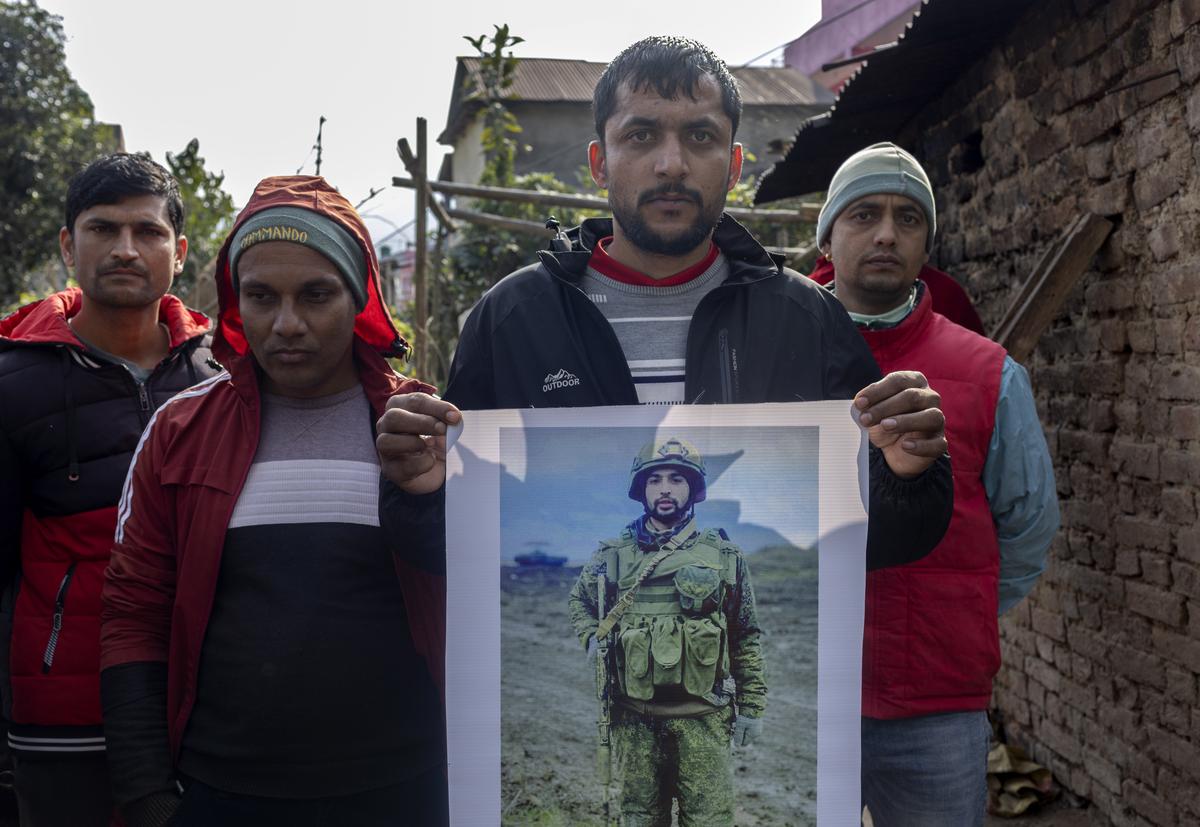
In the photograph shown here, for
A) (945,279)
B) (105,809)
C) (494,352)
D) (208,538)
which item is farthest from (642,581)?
(945,279)

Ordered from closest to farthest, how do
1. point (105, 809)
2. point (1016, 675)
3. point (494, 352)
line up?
point (494, 352), point (105, 809), point (1016, 675)

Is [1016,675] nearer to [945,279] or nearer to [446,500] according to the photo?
[945,279]

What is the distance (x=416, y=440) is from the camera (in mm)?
1556

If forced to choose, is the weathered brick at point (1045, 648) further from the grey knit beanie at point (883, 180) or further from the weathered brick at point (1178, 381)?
the grey knit beanie at point (883, 180)

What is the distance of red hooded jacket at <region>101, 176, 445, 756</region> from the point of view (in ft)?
6.19

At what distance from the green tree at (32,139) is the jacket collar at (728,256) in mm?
20390

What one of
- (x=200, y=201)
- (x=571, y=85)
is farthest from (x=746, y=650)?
(x=571, y=85)

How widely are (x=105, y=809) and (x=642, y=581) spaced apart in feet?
5.27

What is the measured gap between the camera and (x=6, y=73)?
2014cm

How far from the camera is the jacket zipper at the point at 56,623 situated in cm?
239

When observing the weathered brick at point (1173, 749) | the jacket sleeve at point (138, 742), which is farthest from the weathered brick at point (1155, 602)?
the jacket sleeve at point (138, 742)

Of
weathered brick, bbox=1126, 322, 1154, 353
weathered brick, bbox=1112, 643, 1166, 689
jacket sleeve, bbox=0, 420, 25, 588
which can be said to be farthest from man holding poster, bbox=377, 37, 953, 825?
weathered brick, bbox=1112, 643, 1166, 689

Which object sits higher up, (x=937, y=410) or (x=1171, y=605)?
(x=937, y=410)

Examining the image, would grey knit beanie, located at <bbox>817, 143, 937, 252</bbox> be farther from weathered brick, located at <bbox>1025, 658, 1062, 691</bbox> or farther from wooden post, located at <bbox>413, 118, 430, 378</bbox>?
wooden post, located at <bbox>413, 118, 430, 378</bbox>
